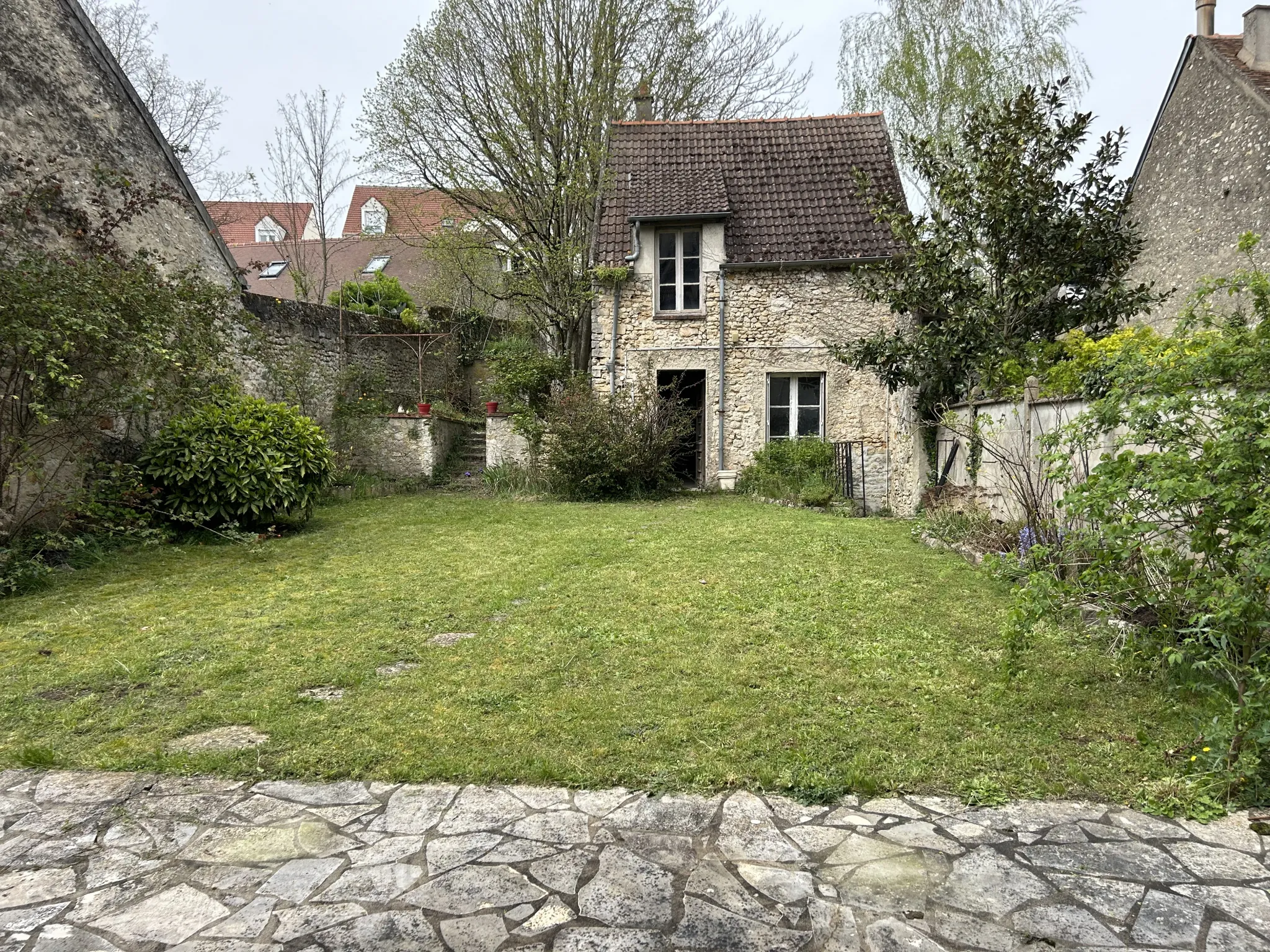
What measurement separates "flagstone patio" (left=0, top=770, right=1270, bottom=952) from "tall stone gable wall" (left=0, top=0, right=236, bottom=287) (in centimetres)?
762

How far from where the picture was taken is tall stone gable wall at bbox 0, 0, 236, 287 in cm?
757

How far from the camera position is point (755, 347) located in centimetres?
1295

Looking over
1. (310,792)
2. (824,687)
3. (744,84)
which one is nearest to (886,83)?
(744,84)

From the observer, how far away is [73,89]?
8203 mm

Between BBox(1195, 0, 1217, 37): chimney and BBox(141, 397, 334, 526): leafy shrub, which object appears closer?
BBox(141, 397, 334, 526): leafy shrub

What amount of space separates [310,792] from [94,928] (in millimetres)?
810

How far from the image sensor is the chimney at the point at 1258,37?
11.9m

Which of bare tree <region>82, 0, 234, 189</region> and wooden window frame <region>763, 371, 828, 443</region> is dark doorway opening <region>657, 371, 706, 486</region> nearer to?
wooden window frame <region>763, 371, 828, 443</region>

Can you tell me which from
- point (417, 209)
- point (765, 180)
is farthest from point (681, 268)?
point (417, 209)

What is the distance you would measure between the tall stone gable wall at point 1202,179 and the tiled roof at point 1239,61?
9 centimetres

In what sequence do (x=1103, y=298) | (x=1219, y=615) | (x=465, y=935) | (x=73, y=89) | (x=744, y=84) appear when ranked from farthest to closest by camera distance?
(x=744, y=84)
(x=1103, y=298)
(x=73, y=89)
(x=1219, y=615)
(x=465, y=935)

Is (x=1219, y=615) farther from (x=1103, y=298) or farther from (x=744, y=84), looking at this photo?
(x=744, y=84)

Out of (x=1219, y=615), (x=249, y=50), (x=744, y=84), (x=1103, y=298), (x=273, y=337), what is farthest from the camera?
(x=744, y=84)

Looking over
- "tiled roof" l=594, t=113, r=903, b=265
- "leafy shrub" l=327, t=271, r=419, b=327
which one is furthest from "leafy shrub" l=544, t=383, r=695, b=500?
Result: "leafy shrub" l=327, t=271, r=419, b=327
